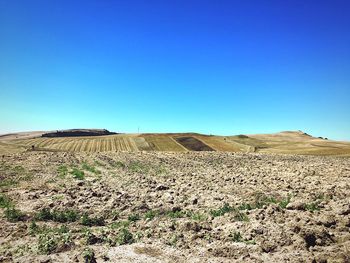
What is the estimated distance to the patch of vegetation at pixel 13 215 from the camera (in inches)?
430

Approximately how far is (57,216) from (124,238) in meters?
3.58

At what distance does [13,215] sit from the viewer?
11.2 metres

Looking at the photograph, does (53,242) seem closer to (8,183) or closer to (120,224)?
(120,224)

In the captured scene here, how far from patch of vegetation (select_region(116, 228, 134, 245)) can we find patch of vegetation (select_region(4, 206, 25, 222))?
4072 mm

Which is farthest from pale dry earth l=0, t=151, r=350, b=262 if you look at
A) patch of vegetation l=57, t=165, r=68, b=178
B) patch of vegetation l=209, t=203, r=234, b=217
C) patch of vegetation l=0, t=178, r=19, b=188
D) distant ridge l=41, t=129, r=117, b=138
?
distant ridge l=41, t=129, r=117, b=138

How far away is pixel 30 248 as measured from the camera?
8.28 m

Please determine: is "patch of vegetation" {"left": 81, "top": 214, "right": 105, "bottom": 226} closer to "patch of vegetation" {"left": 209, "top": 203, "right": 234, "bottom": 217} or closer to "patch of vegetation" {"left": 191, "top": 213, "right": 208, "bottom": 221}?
"patch of vegetation" {"left": 191, "top": 213, "right": 208, "bottom": 221}

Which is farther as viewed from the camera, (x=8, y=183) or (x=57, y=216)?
(x=8, y=183)

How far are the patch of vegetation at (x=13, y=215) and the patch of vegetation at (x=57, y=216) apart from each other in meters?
0.53

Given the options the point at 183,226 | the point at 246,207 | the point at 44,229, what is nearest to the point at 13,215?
the point at 44,229

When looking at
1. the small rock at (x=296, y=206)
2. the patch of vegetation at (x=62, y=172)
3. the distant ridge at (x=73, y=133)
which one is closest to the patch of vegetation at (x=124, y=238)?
the small rock at (x=296, y=206)

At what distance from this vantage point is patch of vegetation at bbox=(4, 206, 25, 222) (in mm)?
10934

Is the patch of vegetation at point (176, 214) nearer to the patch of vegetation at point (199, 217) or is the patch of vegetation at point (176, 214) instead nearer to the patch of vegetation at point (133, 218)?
the patch of vegetation at point (199, 217)

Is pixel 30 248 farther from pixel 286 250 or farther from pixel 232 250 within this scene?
pixel 286 250
